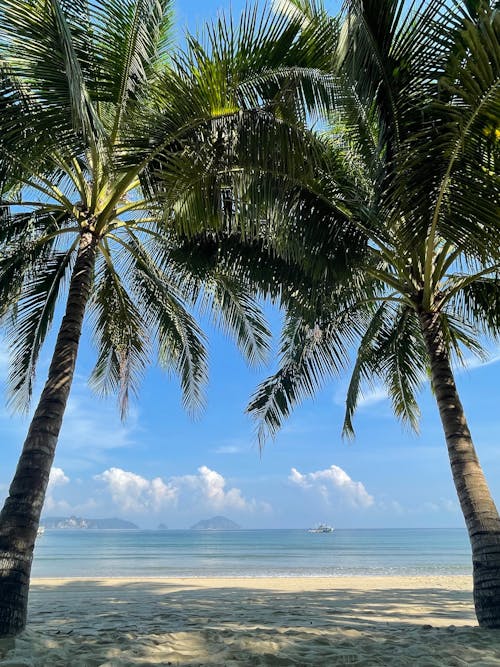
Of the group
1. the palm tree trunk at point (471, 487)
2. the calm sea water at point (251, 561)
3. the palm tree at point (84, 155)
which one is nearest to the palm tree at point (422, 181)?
the palm tree trunk at point (471, 487)

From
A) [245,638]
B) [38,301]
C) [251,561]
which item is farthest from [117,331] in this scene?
[251,561]

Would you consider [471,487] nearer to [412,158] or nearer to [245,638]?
[245,638]

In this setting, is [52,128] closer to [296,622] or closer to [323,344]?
[323,344]

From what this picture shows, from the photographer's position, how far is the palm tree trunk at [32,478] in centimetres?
471

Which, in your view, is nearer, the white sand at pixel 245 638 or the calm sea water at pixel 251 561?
the white sand at pixel 245 638

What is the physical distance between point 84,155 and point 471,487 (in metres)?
6.74

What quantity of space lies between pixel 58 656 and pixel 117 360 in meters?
6.38

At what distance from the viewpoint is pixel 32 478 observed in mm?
5199

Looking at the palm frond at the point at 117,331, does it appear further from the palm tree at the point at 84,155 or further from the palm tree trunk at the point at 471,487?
the palm tree trunk at the point at 471,487

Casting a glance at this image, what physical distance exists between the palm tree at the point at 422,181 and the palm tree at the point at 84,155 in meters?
1.10

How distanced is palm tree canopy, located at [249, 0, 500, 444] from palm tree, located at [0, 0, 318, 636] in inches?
41.6

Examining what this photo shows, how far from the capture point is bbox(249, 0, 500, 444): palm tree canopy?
15.4 ft

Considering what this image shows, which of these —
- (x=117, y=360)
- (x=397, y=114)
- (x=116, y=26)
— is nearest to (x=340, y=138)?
(x=397, y=114)

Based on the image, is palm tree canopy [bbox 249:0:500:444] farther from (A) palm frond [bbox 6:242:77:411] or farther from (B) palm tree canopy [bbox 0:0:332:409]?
(A) palm frond [bbox 6:242:77:411]
